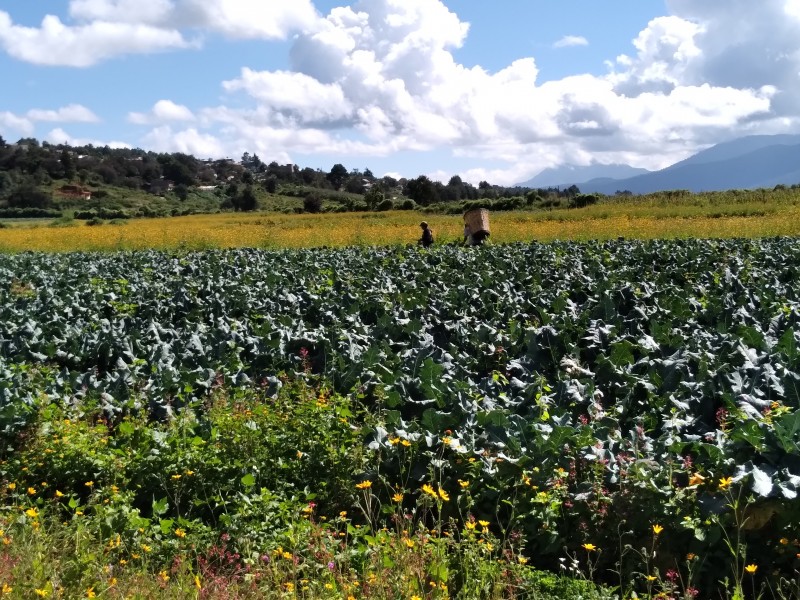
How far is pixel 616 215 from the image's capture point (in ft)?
128

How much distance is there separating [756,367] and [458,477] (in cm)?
287

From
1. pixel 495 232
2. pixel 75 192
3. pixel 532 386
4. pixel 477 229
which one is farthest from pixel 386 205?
pixel 532 386

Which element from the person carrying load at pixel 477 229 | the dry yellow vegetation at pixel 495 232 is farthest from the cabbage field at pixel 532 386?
the dry yellow vegetation at pixel 495 232

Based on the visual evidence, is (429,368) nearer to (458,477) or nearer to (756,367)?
(458,477)

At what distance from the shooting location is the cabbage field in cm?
399

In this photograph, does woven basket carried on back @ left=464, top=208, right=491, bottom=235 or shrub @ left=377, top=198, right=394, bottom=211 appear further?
shrub @ left=377, top=198, right=394, bottom=211

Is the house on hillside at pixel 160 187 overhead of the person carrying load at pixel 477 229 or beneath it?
overhead


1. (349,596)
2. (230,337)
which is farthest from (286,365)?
(349,596)

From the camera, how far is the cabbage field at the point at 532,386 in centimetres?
399

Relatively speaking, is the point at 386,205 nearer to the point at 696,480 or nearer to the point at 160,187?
the point at 696,480

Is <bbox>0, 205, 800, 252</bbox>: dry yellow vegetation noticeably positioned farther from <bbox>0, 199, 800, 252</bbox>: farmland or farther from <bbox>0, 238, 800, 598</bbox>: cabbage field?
<bbox>0, 238, 800, 598</bbox>: cabbage field

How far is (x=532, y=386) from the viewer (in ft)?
19.5

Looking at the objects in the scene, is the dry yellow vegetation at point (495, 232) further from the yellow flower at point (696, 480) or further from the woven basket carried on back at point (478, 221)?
the yellow flower at point (696, 480)

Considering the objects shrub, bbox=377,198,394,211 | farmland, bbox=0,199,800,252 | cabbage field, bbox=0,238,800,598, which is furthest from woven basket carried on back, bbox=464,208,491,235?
shrub, bbox=377,198,394,211
